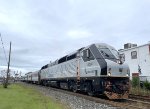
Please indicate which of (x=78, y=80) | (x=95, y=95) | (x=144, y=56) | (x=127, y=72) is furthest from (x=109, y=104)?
(x=144, y=56)

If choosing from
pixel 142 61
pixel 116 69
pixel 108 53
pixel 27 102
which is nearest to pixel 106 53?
pixel 108 53

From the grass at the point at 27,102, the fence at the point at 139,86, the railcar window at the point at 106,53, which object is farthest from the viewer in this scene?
the fence at the point at 139,86

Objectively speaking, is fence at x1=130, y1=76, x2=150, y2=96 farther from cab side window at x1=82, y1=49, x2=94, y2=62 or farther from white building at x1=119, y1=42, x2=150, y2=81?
cab side window at x1=82, y1=49, x2=94, y2=62

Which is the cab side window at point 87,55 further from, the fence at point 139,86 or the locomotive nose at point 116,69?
the fence at point 139,86

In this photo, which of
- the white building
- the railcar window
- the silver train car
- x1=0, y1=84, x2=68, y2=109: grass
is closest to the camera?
x1=0, y1=84, x2=68, y2=109: grass

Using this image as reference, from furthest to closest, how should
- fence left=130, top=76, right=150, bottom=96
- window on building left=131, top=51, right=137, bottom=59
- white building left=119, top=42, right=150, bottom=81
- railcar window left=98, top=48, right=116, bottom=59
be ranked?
1. window on building left=131, top=51, right=137, bottom=59
2. white building left=119, top=42, right=150, bottom=81
3. fence left=130, top=76, right=150, bottom=96
4. railcar window left=98, top=48, right=116, bottom=59

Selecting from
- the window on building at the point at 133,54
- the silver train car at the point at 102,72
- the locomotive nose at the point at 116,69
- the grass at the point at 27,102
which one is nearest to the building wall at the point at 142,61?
the window on building at the point at 133,54

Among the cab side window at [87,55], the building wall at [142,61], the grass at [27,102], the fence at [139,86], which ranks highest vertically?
the building wall at [142,61]

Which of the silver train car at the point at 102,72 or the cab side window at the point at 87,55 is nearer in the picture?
the silver train car at the point at 102,72

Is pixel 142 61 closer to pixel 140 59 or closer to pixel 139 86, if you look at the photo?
pixel 140 59

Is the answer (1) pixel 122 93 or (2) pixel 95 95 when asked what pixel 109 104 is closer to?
(1) pixel 122 93

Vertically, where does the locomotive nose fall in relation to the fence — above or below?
above

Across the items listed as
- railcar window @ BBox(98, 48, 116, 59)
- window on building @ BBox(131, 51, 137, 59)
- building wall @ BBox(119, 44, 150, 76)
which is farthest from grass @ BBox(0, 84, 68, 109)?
window on building @ BBox(131, 51, 137, 59)

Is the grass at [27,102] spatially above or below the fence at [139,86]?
below
